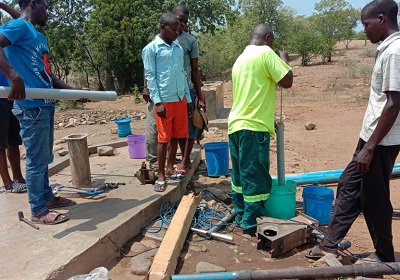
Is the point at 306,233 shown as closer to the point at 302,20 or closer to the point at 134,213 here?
the point at 134,213

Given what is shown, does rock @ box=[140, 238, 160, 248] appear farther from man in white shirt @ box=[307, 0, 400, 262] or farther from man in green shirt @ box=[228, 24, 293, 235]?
man in white shirt @ box=[307, 0, 400, 262]

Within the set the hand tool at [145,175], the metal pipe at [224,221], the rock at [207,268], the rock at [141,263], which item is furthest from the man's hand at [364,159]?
the hand tool at [145,175]

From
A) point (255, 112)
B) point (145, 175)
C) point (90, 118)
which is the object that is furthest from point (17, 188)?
point (90, 118)

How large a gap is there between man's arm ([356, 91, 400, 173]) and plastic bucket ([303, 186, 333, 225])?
3.20 ft

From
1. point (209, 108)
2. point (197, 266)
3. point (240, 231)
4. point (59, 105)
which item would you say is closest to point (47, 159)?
point (197, 266)

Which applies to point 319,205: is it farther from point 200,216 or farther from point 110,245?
point 110,245

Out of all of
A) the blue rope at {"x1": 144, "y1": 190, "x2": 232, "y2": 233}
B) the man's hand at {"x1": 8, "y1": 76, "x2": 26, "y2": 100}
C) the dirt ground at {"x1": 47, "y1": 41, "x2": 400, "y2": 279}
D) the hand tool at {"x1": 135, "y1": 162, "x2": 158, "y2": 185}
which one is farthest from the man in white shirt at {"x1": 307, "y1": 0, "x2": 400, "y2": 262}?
the man's hand at {"x1": 8, "y1": 76, "x2": 26, "y2": 100}

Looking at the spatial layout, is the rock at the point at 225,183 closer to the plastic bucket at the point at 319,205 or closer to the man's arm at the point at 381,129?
the plastic bucket at the point at 319,205

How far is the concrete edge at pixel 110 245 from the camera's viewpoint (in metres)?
2.78

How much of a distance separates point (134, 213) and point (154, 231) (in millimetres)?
266

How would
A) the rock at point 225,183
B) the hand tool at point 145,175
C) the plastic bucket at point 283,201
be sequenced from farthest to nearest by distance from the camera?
the rock at point 225,183
the hand tool at point 145,175
the plastic bucket at point 283,201

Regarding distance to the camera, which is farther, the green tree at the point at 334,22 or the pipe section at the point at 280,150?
→ the green tree at the point at 334,22

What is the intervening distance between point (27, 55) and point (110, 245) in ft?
5.66

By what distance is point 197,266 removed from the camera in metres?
3.12
